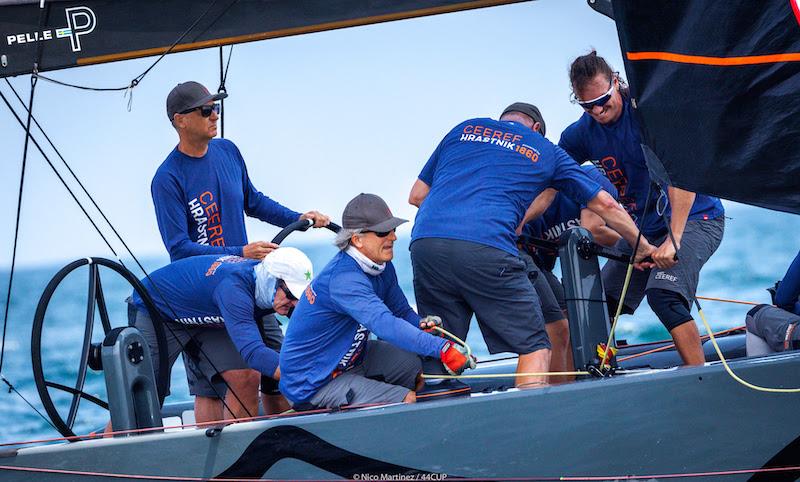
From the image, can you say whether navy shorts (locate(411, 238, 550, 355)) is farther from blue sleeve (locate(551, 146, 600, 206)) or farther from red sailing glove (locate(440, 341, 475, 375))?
red sailing glove (locate(440, 341, 475, 375))

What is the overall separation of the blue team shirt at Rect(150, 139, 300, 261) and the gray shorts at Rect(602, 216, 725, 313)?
1309mm

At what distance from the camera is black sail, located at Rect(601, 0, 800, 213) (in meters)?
3.29

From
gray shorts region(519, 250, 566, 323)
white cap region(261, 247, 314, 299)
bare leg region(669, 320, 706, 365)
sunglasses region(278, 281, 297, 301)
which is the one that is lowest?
bare leg region(669, 320, 706, 365)

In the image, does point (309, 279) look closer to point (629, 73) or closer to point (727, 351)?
point (629, 73)

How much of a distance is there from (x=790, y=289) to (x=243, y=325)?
1780 mm

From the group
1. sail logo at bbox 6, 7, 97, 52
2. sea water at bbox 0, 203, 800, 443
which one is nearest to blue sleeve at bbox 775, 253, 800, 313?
sail logo at bbox 6, 7, 97, 52

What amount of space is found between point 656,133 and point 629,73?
0.17 meters

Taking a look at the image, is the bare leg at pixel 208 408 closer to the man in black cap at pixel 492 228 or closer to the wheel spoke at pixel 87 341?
the wheel spoke at pixel 87 341

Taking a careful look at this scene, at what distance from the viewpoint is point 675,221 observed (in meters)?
4.01

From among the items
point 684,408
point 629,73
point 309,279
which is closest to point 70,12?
point 309,279

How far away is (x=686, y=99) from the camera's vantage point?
3.39 meters

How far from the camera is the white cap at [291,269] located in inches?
162

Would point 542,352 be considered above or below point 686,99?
below

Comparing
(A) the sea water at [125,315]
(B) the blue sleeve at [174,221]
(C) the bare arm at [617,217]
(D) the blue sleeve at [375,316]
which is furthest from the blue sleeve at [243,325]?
(A) the sea water at [125,315]
